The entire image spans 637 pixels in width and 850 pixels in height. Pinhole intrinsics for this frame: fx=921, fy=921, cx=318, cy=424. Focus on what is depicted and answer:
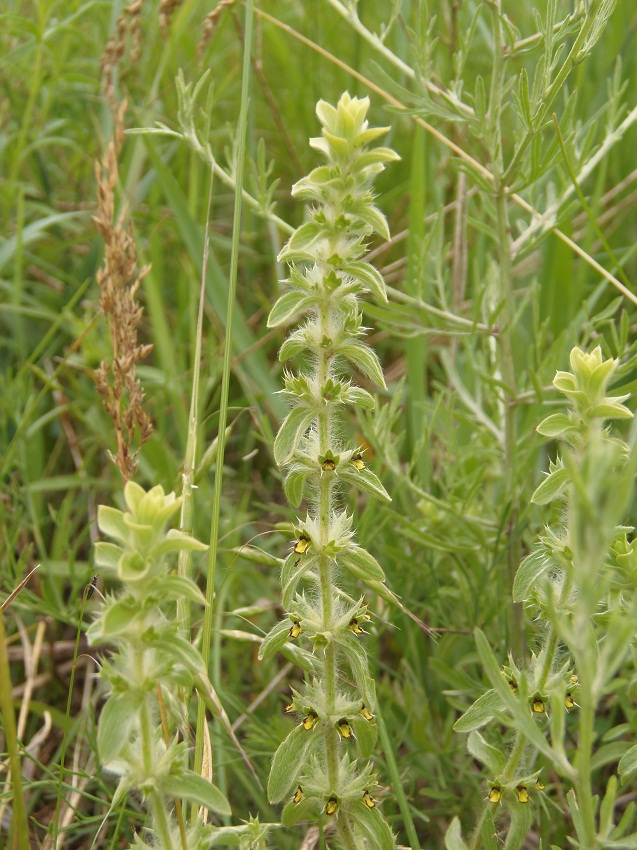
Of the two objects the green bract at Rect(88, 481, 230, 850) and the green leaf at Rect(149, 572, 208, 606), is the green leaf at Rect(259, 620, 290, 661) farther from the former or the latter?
the green leaf at Rect(149, 572, 208, 606)

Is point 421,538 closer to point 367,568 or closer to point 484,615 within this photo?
point 484,615

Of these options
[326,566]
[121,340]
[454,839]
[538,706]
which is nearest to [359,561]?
[326,566]

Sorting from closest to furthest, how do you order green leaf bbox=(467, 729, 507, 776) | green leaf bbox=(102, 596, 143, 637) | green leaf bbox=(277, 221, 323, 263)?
green leaf bbox=(102, 596, 143, 637) < green leaf bbox=(277, 221, 323, 263) < green leaf bbox=(467, 729, 507, 776)

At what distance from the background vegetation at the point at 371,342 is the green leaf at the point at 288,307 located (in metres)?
0.63

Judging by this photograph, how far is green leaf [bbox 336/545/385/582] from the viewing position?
170 centimetres

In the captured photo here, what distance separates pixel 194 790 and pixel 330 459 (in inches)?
23.5

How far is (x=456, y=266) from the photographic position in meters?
3.32

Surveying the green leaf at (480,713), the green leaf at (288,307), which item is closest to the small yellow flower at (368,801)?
the green leaf at (480,713)

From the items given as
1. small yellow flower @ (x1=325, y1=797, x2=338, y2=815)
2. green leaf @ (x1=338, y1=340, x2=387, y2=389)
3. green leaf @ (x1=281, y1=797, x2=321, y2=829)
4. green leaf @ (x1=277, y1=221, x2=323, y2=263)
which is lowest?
green leaf @ (x1=281, y1=797, x2=321, y2=829)

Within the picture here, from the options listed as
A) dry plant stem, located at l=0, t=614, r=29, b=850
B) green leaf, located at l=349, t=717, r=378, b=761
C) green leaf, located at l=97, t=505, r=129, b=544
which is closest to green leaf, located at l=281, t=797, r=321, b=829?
green leaf, located at l=349, t=717, r=378, b=761

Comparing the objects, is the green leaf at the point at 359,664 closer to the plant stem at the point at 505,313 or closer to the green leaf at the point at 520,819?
the green leaf at the point at 520,819

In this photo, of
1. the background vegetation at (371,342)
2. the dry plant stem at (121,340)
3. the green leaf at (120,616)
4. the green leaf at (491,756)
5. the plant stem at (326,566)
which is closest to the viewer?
the green leaf at (120,616)

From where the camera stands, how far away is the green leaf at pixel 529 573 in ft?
5.41

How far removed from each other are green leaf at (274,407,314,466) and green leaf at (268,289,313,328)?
0.17m
